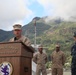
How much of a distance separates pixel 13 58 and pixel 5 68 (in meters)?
0.25

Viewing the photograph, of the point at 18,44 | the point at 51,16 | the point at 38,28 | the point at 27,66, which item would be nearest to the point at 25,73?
the point at 27,66

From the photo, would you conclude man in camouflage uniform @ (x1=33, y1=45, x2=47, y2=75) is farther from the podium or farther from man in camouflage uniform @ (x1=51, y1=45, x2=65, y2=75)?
the podium

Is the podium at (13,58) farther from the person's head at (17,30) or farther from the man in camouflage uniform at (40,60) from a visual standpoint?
the man in camouflage uniform at (40,60)

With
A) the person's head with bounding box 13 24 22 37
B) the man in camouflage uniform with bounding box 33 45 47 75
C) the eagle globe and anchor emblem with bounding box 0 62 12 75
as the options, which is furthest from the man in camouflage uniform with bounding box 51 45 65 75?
the eagle globe and anchor emblem with bounding box 0 62 12 75

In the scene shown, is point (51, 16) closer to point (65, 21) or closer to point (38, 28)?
point (65, 21)

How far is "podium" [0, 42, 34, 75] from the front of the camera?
18.0 feet

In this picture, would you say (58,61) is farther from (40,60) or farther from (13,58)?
(13,58)

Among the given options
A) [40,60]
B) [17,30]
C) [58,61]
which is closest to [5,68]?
[17,30]

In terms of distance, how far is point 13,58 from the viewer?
18.0 ft

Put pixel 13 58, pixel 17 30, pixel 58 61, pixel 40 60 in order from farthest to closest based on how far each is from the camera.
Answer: pixel 40 60
pixel 58 61
pixel 17 30
pixel 13 58

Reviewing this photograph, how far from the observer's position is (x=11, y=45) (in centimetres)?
559

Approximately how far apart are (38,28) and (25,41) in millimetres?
129473

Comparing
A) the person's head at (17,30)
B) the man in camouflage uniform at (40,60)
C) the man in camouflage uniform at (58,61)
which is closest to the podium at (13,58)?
the person's head at (17,30)

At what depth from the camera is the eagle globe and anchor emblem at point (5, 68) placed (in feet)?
18.1
